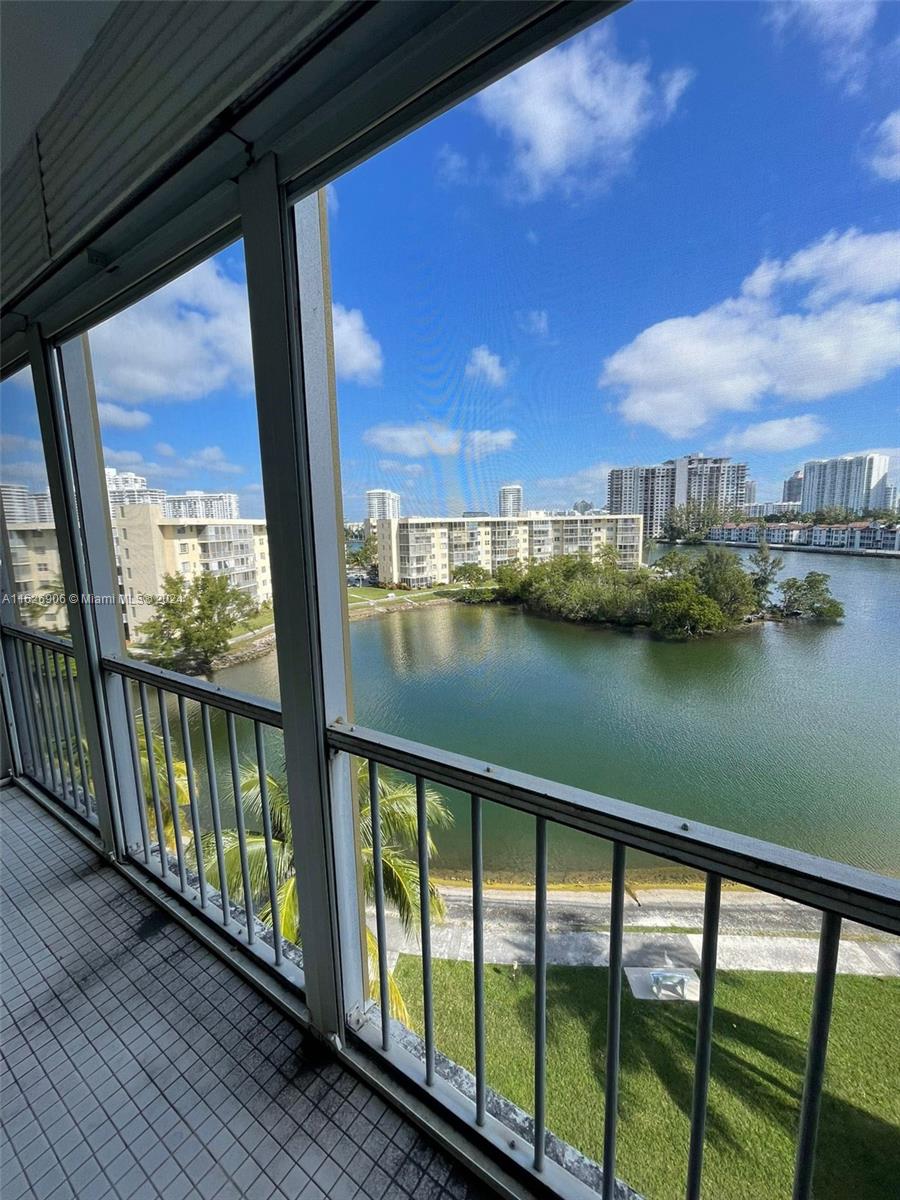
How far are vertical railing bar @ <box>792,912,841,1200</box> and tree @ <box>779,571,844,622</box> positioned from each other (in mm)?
431

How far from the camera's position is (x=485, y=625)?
2.80ft

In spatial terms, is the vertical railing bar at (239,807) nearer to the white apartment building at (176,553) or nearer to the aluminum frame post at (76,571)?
the white apartment building at (176,553)

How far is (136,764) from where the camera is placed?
2193 millimetres

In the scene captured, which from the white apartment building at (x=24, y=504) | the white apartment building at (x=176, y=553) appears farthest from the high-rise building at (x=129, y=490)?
the white apartment building at (x=24, y=504)

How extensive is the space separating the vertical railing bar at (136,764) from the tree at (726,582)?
224 centimetres

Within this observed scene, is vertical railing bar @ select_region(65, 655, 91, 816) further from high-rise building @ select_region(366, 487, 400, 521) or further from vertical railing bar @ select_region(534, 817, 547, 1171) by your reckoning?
vertical railing bar @ select_region(534, 817, 547, 1171)

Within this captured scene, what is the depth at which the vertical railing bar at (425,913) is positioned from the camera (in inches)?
47.3

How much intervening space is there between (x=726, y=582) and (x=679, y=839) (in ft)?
1.36

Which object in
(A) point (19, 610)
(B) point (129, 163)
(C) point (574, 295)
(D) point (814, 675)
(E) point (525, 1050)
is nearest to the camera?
(D) point (814, 675)

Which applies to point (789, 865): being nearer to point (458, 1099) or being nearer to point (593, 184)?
point (593, 184)

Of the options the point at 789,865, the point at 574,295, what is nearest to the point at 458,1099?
the point at 789,865

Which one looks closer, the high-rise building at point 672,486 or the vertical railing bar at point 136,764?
the high-rise building at point 672,486

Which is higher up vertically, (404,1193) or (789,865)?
(789,865)

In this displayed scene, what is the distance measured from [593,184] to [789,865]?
95 cm
